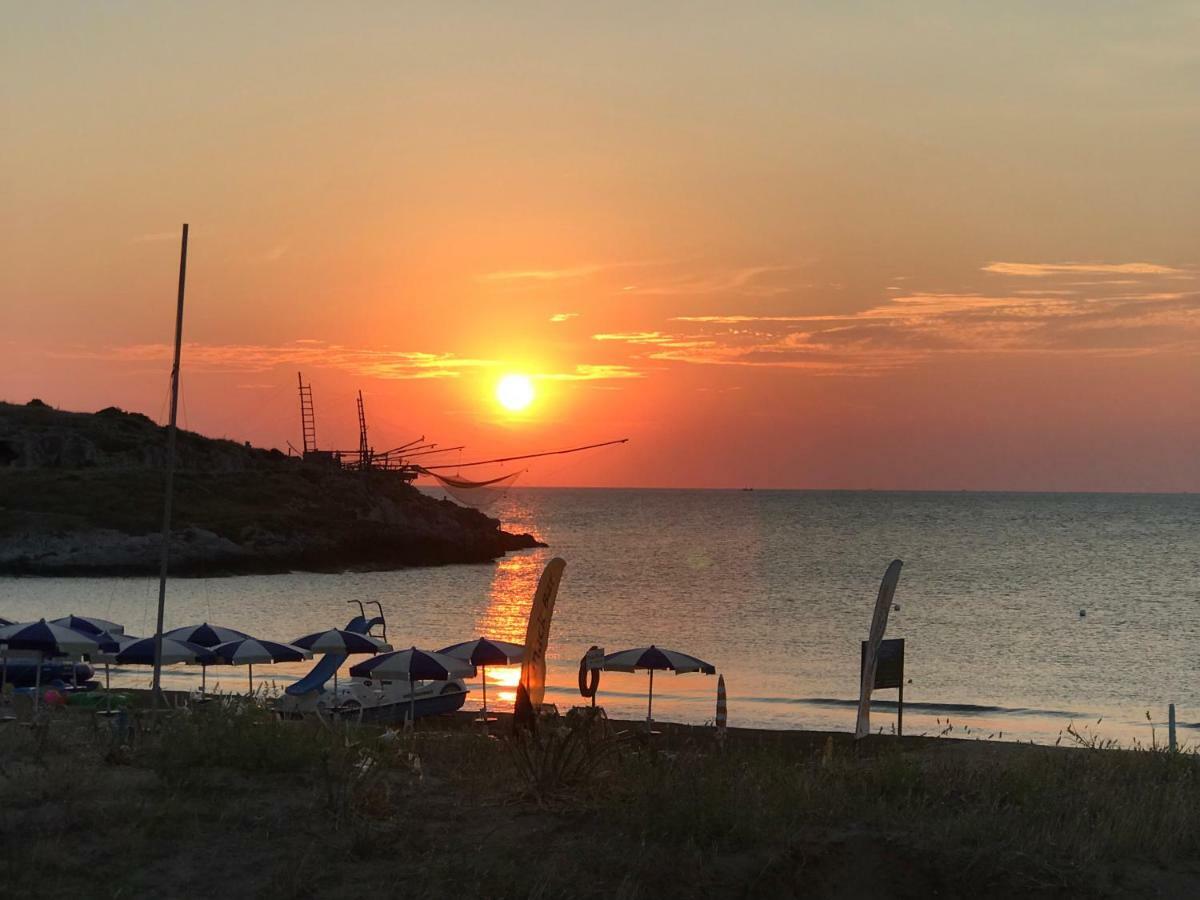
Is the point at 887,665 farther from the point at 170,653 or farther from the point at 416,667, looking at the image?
the point at 170,653

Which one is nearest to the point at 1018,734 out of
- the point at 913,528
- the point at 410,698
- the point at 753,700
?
the point at 753,700

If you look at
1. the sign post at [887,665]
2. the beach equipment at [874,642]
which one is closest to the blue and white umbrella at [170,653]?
the sign post at [887,665]

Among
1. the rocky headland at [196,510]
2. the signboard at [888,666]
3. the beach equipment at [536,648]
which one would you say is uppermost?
the rocky headland at [196,510]

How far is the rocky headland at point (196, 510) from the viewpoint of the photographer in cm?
8319

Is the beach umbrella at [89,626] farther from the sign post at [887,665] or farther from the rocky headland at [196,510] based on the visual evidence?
the rocky headland at [196,510]

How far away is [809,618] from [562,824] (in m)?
56.7

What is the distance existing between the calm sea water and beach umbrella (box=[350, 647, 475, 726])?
7708 millimetres

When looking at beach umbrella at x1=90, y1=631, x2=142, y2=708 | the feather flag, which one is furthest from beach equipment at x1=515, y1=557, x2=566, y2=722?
beach umbrella at x1=90, y1=631, x2=142, y2=708

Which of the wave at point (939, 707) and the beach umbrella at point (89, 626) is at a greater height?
the beach umbrella at point (89, 626)

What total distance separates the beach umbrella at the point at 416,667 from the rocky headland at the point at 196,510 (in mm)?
61781

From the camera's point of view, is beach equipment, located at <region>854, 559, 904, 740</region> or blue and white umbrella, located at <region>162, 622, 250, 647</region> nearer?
beach equipment, located at <region>854, 559, 904, 740</region>

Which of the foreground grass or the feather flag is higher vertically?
the feather flag

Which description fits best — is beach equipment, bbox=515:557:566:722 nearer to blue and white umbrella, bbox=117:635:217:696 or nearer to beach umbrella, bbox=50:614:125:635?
blue and white umbrella, bbox=117:635:217:696

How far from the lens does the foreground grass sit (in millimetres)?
8930
